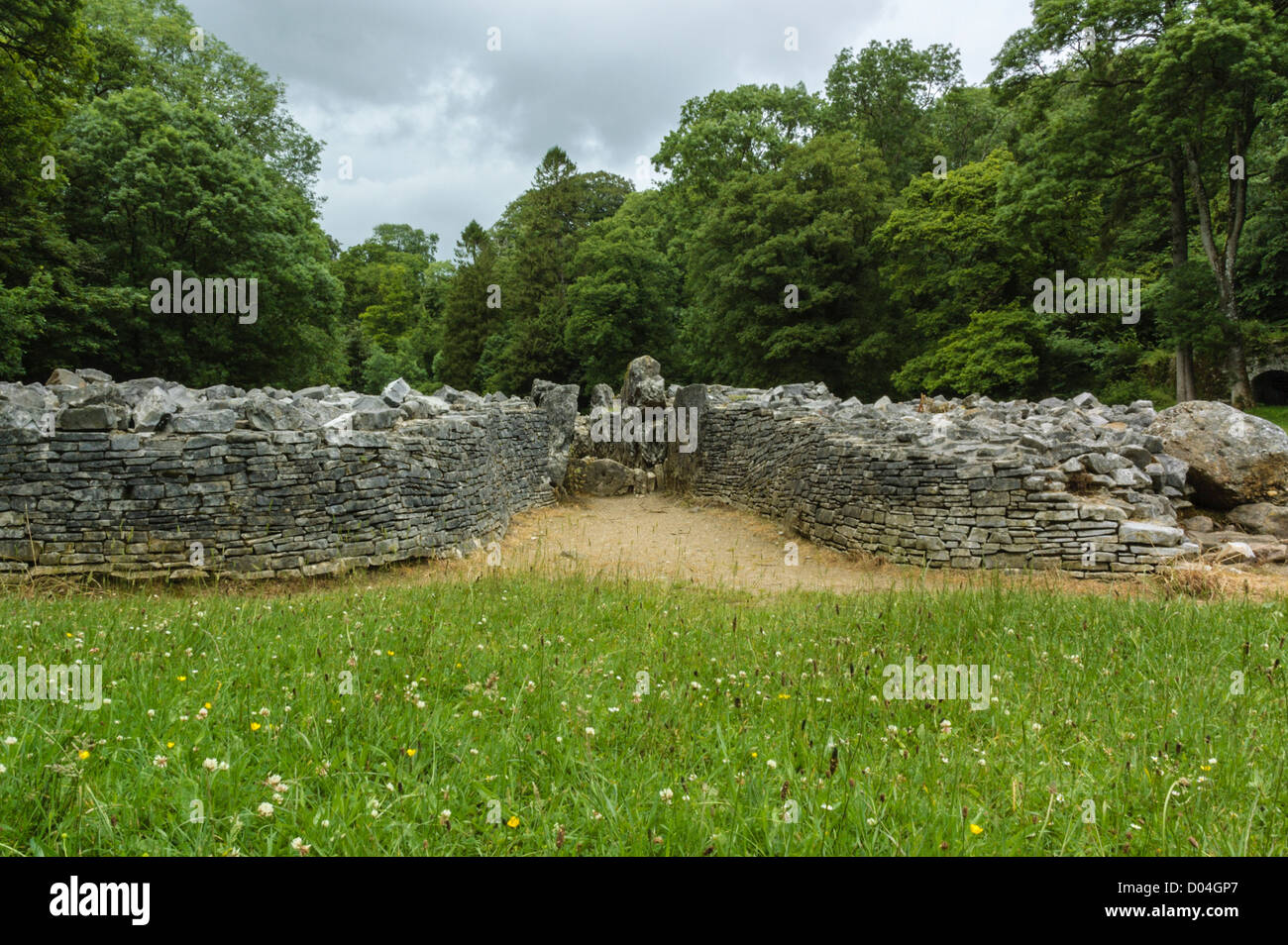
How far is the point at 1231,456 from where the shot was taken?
11.4 m

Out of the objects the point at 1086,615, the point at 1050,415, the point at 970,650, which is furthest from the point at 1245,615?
the point at 1050,415

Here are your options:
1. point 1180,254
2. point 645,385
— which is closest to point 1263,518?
point 645,385

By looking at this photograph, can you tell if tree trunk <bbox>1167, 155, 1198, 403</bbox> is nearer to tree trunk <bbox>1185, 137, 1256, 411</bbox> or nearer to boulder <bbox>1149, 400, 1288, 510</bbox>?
tree trunk <bbox>1185, 137, 1256, 411</bbox>

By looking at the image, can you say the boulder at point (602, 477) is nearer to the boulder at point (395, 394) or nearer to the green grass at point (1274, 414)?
the boulder at point (395, 394)

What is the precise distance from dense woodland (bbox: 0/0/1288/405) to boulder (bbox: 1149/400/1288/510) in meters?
10.4

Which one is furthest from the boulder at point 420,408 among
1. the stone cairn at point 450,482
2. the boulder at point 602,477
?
the boulder at point 602,477

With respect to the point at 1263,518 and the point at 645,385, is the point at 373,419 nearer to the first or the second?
the point at 645,385

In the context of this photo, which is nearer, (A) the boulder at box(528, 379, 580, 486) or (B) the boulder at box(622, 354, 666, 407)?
(A) the boulder at box(528, 379, 580, 486)

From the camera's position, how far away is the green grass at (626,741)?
2.10m

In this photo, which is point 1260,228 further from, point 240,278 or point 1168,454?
point 240,278

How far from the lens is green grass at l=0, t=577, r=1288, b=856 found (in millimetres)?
2104

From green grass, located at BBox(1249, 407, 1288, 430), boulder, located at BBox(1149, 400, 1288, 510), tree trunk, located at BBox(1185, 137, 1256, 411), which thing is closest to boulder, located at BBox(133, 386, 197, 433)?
boulder, located at BBox(1149, 400, 1288, 510)

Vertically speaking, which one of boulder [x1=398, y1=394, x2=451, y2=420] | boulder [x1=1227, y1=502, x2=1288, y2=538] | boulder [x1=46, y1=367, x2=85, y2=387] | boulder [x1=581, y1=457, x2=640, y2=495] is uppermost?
boulder [x1=46, y1=367, x2=85, y2=387]

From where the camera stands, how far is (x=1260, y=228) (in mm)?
23641
